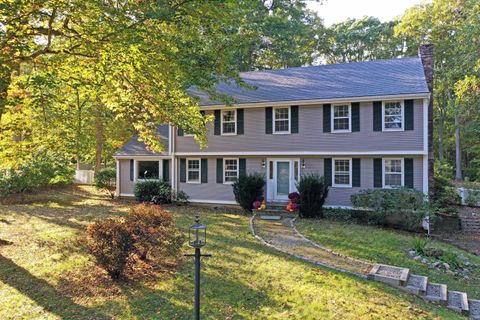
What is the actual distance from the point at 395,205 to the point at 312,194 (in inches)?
123

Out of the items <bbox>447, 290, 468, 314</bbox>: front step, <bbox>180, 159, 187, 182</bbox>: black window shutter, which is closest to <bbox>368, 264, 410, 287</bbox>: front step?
<bbox>447, 290, 468, 314</bbox>: front step

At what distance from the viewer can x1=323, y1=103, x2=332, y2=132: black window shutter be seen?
14.6 metres

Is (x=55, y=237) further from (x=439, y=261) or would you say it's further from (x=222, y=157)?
(x=439, y=261)

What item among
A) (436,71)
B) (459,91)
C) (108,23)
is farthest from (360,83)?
(436,71)

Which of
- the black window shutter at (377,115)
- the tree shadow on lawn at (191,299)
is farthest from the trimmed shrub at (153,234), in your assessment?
the black window shutter at (377,115)

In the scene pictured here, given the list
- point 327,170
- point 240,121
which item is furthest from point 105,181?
point 327,170

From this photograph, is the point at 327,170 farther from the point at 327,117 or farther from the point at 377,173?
the point at 327,117

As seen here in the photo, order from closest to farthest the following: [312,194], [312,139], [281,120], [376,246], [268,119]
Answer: [376,246] → [312,194] → [312,139] → [281,120] → [268,119]

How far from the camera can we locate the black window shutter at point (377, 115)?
13781 millimetres

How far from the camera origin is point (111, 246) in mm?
6047

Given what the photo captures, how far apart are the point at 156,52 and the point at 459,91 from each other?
18660 millimetres

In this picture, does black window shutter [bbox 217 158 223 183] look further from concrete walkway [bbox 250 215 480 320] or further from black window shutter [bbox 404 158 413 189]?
black window shutter [bbox 404 158 413 189]

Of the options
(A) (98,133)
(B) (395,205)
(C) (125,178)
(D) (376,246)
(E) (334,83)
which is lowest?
(D) (376,246)

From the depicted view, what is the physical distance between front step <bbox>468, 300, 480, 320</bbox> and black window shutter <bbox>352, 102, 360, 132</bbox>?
8.87m
